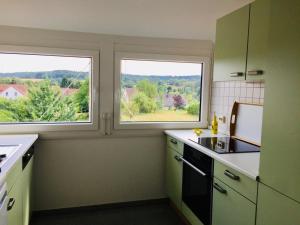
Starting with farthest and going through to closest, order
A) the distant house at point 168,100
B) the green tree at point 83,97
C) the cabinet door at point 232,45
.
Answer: the distant house at point 168,100
the green tree at point 83,97
the cabinet door at point 232,45

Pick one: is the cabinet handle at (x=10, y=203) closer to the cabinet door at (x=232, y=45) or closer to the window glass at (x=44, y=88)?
Answer: the window glass at (x=44, y=88)

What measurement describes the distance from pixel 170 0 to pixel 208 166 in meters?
1.27

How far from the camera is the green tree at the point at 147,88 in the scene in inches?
117

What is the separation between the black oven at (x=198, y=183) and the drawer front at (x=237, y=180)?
0.13 meters

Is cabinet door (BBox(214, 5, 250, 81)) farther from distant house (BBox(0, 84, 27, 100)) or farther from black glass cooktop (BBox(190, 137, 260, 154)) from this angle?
distant house (BBox(0, 84, 27, 100))

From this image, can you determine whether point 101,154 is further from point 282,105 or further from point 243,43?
point 282,105

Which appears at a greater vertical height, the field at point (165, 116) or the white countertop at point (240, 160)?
the field at point (165, 116)

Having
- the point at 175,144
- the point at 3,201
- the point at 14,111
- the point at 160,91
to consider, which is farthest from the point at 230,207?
the point at 14,111

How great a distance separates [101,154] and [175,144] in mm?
804

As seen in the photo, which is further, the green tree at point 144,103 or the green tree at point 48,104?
the green tree at point 144,103

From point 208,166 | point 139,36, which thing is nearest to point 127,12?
point 139,36

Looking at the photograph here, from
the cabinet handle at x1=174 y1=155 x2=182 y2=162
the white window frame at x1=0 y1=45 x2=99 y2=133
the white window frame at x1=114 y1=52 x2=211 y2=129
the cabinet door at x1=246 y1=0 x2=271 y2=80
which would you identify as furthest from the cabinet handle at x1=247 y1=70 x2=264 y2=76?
the white window frame at x1=0 y1=45 x2=99 y2=133

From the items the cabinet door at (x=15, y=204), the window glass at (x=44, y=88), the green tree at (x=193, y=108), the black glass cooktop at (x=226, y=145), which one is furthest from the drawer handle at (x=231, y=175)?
the window glass at (x=44, y=88)

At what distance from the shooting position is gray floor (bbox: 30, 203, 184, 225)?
2.61m
